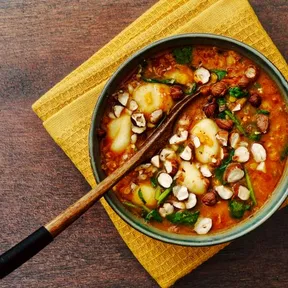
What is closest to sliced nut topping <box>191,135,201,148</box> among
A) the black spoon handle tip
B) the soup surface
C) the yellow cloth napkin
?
the soup surface

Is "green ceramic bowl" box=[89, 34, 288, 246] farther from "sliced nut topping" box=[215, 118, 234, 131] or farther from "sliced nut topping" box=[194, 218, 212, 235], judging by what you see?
"sliced nut topping" box=[215, 118, 234, 131]

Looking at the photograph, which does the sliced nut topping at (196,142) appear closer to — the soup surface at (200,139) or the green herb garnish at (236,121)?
the soup surface at (200,139)

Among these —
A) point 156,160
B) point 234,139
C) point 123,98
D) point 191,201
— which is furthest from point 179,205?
point 123,98

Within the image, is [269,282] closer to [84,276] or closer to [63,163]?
[84,276]

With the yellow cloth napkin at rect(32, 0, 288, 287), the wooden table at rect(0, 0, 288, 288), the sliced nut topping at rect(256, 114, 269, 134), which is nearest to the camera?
the sliced nut topping at rect(256, 114, 269, 134)

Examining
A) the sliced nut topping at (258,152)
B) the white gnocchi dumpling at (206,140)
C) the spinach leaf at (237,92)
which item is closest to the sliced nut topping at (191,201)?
the white gnocchi dumpling at (206,140)

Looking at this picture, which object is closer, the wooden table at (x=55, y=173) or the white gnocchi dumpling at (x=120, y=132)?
the white gnocchi dumpling at (x=120, y=132)

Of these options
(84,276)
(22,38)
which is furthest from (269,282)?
(22,38)
